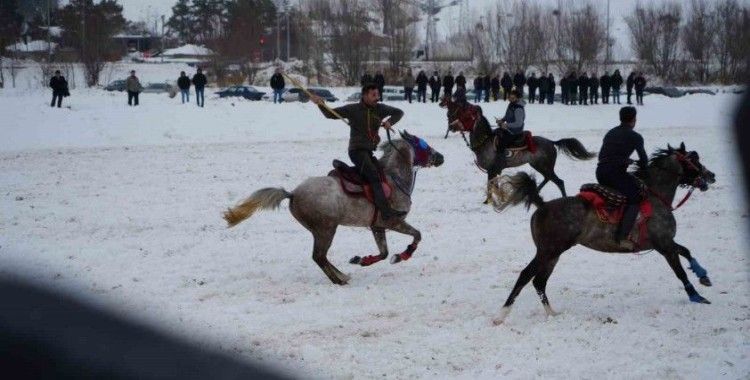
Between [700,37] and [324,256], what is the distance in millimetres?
52227

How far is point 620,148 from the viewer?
858 centimetres

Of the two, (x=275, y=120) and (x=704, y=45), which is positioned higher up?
(x=704, y=45)

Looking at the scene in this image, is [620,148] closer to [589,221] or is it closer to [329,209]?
[589,221]

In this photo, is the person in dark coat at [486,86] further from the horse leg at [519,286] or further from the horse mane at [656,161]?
the horse leg at [519,286]

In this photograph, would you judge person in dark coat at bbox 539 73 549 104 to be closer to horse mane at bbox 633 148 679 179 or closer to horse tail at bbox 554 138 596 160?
horse tail at bbox 554 138 596 160

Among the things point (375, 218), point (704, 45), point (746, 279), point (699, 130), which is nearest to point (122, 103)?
point (699, 130)

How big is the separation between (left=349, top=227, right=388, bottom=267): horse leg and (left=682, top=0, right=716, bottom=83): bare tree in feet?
167

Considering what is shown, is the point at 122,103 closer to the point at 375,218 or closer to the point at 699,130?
the point at 699,130

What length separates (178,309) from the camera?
27.4 ft

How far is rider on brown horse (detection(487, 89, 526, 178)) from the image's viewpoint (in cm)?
1565

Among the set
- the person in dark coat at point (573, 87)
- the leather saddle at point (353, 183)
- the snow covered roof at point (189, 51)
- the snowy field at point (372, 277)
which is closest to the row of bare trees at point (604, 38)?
the person in dark coat at point (573, 87)

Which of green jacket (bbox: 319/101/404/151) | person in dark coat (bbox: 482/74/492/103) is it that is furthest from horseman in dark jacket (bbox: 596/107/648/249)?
person in dark coat (bbox: 482/74/492/103)

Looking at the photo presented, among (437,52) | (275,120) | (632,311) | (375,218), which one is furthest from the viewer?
(437,52)

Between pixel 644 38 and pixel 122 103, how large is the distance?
41.6 m
